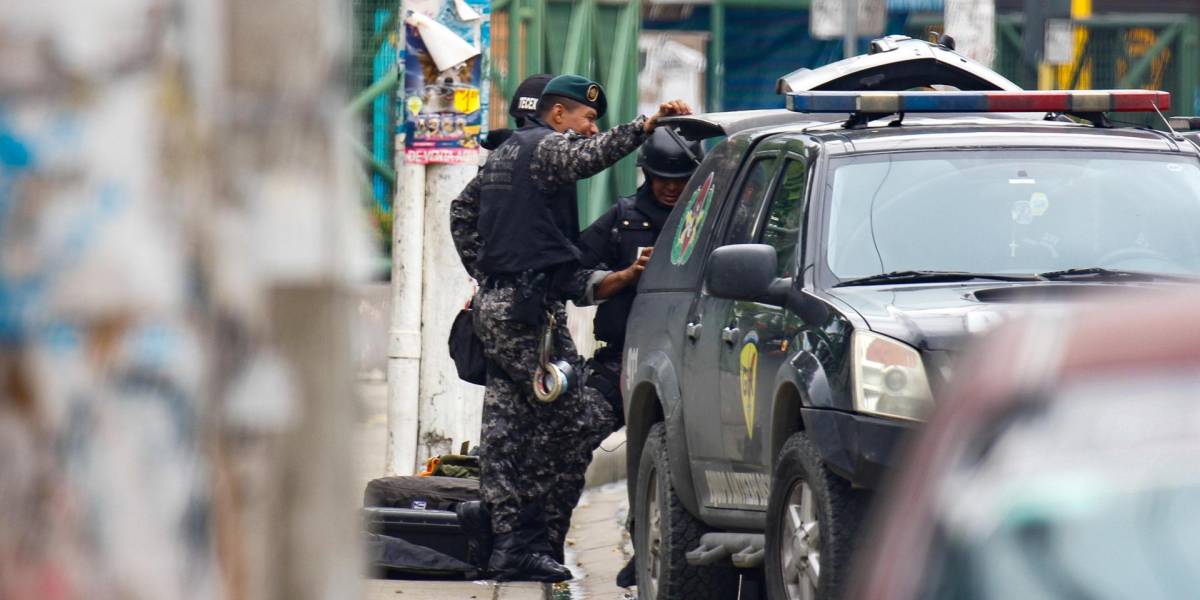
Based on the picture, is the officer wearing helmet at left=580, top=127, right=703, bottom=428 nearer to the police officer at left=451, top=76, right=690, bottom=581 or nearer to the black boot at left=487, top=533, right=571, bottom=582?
the police officer at left=451, top=76, right=690, bottom=581

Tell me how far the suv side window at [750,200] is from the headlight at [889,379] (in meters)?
1.45

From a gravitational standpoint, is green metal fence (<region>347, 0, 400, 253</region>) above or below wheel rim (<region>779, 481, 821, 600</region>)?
above

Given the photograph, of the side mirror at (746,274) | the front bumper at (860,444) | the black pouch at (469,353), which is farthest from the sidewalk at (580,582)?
the front bumper at (860,444)

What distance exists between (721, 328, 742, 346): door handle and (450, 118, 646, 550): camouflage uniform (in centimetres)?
165

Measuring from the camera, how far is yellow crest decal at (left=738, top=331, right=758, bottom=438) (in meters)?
6.48

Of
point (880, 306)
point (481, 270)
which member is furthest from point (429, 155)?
point (880, 306)

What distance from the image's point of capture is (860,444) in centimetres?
546

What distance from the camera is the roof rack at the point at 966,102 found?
21.6ft

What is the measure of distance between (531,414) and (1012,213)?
2.86 meters

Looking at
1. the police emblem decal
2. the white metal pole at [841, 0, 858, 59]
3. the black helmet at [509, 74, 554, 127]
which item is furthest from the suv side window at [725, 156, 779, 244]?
the white metal pole at [841, 0, 858, 59]

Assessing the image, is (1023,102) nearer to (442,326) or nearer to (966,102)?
(966,102)

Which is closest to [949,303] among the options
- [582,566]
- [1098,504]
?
[1098,504]

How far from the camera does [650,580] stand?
750cm

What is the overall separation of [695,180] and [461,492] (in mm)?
1815
